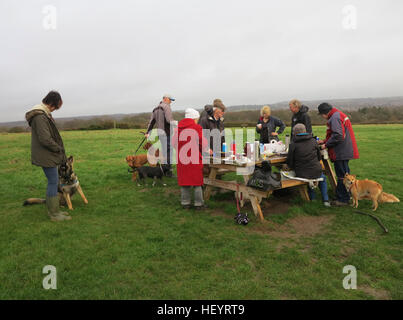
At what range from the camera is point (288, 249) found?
14.1 feet

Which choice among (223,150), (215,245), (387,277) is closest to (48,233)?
(215,245)

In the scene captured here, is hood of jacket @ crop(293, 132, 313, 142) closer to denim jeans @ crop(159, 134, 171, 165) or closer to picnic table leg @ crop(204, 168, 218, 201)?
picnic table leg @ crop(204, 168, 218, 201)

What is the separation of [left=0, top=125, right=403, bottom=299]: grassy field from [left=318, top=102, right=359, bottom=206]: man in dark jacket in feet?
1.68

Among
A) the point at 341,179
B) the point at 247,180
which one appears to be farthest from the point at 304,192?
the point at 247,180

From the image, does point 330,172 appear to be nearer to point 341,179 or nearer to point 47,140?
point 341,179

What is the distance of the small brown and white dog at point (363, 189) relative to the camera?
582 cm

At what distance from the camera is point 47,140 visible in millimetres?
5117

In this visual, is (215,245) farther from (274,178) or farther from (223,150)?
(223,150)

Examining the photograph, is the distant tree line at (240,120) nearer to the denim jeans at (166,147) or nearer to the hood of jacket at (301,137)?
the denim jeans at (166,147)

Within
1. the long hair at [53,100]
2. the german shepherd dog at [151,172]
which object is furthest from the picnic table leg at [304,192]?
the long hair at [53,100]

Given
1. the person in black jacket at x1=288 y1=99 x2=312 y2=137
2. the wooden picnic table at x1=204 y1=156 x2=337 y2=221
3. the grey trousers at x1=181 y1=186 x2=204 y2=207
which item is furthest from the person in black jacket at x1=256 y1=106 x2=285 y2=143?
the grey trousers at x1=181 y1=186 x2=204 y2=207

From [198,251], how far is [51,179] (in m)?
3.32

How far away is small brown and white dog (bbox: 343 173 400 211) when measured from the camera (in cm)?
582
